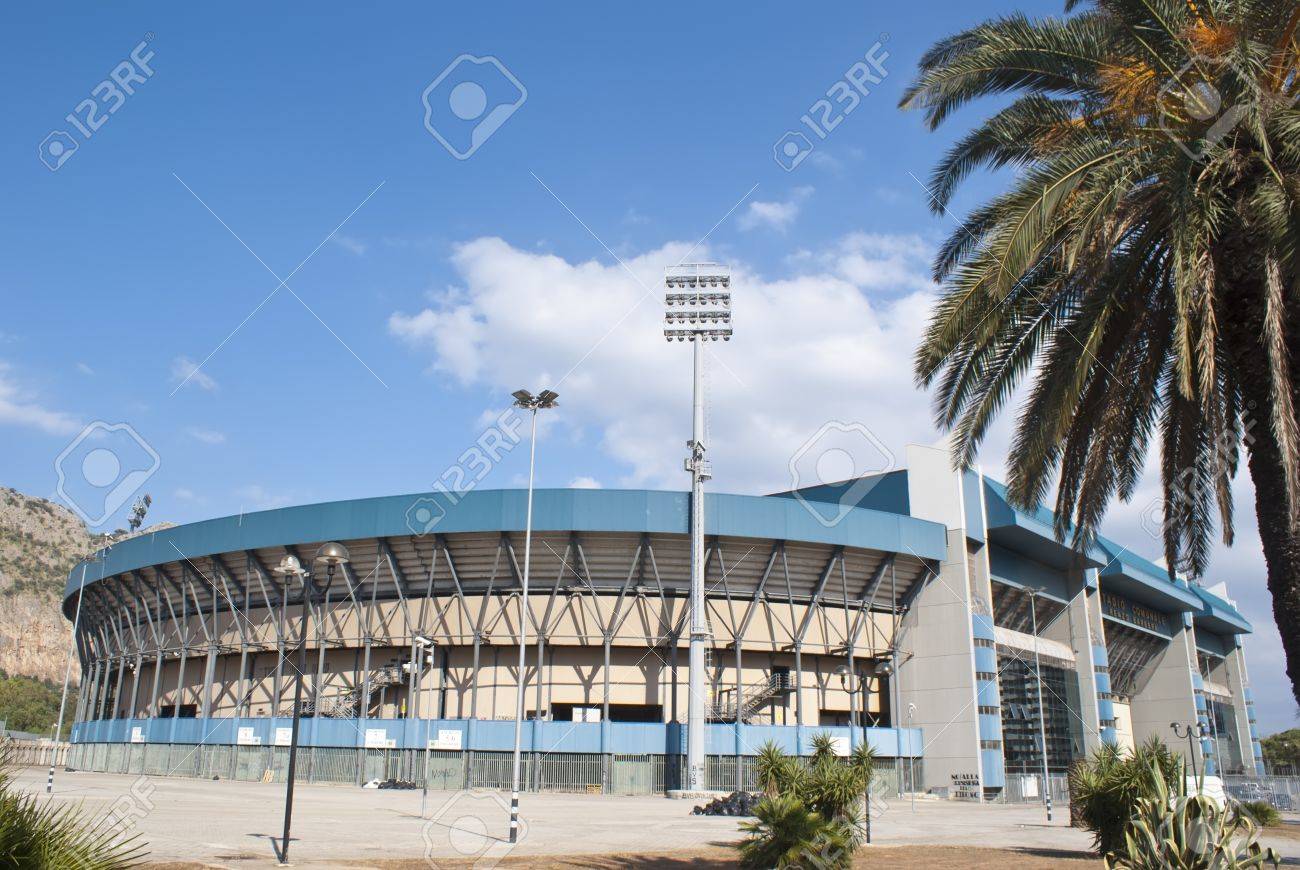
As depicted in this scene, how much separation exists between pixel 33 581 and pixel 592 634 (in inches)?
5535

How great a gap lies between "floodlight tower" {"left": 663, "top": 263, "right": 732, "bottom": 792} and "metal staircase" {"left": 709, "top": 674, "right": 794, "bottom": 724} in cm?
495

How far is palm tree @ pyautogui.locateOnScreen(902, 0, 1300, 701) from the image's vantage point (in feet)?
38.5

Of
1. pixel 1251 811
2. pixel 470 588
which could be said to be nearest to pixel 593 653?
pixel 470 588

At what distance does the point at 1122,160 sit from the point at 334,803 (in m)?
27.9

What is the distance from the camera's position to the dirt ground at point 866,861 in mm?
14492

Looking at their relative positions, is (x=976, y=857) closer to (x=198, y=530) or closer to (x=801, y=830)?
(x=801, y=830)

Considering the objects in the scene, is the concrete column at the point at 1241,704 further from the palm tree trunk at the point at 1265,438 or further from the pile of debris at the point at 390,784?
the palm tree trunk at the point at 1265,438

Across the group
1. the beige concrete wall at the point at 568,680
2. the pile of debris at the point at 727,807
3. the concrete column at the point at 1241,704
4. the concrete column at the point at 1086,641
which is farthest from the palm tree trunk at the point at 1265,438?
the concrete column at the point at 1241,704

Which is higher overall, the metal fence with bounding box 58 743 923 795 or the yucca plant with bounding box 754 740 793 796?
the yucca plant with bounding box 754 740 793 796

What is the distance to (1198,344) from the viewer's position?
12.2 m

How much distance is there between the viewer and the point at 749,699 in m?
46.5

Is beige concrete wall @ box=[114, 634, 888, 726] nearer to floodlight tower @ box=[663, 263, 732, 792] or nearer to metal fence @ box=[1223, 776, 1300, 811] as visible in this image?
floodlight tower @ box=[663, 263, 732, 792]

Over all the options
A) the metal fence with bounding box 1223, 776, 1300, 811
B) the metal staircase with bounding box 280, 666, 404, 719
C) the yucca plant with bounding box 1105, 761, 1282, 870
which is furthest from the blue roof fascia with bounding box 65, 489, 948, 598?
the yucca plant with bounding box 1105, 761, 1282, 870

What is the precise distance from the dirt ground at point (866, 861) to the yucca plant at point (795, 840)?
225 cm
